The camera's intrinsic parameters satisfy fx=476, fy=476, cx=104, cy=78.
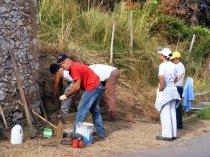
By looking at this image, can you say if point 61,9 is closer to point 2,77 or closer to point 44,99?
point 44,99

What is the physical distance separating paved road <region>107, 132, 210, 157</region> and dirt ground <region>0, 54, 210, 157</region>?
0.67 ft

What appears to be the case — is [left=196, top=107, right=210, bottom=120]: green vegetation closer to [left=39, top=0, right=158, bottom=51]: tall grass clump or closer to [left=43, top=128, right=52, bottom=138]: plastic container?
[left=39, top=0, right=158, bottom=51]: tall grass clump

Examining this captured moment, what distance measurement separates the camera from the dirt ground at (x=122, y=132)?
323 inches

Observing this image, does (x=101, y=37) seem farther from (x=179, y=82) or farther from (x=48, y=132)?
(x=48, y=132)

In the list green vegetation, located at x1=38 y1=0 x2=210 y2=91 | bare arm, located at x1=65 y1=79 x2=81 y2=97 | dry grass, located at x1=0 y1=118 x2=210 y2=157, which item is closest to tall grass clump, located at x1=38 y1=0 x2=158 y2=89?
green vegetation, located at x1=38 y1=0 x2=210 y2=91

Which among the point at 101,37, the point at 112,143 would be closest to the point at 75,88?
the point at 112,143

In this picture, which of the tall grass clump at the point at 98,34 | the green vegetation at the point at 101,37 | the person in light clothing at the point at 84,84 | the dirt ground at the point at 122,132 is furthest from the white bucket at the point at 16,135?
the tall grass clump at the point at 98,34

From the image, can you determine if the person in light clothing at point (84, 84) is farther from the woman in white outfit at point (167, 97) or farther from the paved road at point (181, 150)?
the woman in white outfit at point (167, 97)

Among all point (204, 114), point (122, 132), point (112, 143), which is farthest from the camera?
point (204, 114)

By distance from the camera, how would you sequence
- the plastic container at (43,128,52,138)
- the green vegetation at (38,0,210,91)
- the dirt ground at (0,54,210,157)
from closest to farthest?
the dirt ground at (0,54,210,157) < the plastic container at (43,128,52,138) < the green vegetation at (38,0,210,91)

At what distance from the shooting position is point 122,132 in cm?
1014

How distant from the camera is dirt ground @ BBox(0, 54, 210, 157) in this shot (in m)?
8.20

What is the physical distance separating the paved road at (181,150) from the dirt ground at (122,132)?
203mm

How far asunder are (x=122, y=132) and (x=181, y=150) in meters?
1.62
